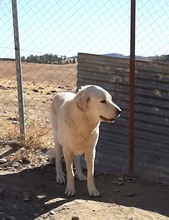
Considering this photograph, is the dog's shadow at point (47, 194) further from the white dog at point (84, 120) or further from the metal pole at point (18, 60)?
the metal pole at point (18, 60)

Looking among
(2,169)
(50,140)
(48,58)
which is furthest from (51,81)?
(2,169)

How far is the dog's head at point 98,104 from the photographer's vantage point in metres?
4.91

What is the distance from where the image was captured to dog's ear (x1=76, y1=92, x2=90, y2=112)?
16.4ft

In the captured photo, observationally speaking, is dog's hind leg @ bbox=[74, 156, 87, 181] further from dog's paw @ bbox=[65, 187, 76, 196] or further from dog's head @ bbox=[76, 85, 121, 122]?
dog's head @ bbox=[76, 85, 121, 122]

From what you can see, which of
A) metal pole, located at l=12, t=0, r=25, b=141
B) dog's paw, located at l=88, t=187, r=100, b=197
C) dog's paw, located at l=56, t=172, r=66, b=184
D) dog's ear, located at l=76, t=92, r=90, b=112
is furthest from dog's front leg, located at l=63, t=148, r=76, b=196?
metal pole, located at l=12, t=0, r=25, b=141

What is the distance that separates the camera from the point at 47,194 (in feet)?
17.7

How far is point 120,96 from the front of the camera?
252 inches

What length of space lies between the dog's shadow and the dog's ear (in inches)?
40.8

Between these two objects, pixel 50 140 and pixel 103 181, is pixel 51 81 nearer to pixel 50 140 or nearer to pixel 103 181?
pixel 50 140

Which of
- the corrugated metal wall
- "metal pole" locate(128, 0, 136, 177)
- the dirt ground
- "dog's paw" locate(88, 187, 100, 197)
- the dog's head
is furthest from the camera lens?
the corrugated metal wall

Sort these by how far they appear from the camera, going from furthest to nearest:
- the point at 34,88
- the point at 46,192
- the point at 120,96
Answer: the point at 34,88, the point at 120,96, the point at 46,192

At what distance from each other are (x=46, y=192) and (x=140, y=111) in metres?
1.72

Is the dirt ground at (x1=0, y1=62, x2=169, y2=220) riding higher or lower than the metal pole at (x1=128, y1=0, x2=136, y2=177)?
lower

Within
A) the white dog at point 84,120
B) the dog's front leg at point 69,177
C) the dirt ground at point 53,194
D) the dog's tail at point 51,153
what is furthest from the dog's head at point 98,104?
the dog's tail at point 51,153
